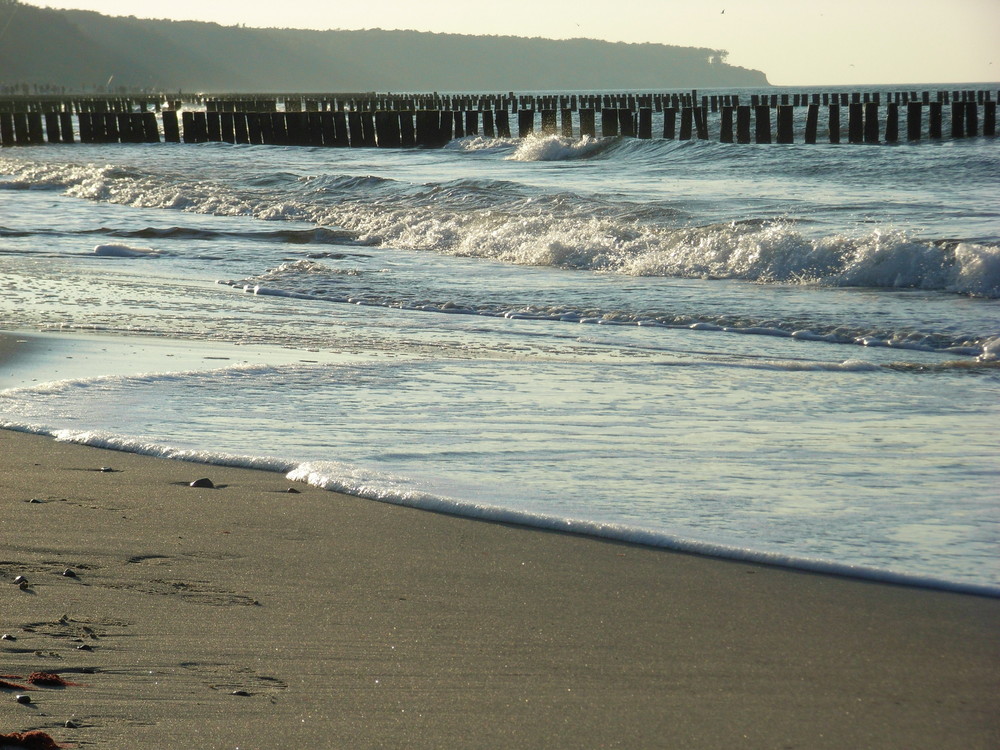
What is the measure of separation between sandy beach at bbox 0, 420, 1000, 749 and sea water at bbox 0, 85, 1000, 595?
0.27m

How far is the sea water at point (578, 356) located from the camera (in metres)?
3.23

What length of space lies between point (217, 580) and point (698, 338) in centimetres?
459

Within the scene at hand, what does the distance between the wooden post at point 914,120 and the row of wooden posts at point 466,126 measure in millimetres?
22

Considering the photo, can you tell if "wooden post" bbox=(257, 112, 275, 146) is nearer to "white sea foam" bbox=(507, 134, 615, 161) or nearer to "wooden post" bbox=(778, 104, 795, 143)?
"white sea foam" bbox=(507, 134, 615, 161)

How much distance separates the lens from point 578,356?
5852 millimetres

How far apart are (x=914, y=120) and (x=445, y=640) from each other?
26.3m

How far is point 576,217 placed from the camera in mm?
12086

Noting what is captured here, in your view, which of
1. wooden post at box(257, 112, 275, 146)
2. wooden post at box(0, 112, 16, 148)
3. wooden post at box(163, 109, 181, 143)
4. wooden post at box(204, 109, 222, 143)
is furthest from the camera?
wooden post at box(0, 112, 16, 148)

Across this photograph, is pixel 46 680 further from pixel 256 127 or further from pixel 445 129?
pixel 256 127

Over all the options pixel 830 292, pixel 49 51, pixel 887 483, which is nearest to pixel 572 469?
pixel 887 483

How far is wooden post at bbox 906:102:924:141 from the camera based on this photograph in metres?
25.4

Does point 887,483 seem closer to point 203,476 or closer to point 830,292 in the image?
point 203,476

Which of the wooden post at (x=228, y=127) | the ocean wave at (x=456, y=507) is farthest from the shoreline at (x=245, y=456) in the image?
the wooden post at (x=228, y=127)

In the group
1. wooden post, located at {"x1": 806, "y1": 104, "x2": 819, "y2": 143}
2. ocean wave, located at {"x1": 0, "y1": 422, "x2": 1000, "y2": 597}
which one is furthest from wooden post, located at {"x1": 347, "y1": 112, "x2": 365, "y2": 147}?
ocean wave, located at {"x1": 0, "y1": 422, "x2": 1000, "y2": 597}
